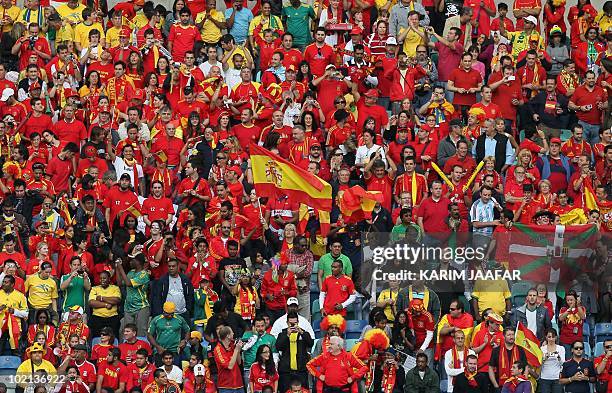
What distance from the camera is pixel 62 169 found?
30359 millimetres

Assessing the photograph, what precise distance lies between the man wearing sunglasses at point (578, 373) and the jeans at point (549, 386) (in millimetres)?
72

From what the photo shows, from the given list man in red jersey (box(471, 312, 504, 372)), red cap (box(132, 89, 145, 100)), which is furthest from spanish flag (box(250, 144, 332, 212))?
red cap (box(132, 89, 145, 100))

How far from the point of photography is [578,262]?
28.4m

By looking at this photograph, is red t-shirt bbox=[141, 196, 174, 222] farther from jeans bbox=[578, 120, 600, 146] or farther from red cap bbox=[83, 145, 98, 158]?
jeans bbox=[578, 120, 600, 146]

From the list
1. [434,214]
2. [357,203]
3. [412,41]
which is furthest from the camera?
[412,41]

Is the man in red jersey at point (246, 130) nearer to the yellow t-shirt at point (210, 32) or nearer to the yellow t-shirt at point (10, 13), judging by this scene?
the yellow t-shirt at point (210, 32)

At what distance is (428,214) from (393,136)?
224cm

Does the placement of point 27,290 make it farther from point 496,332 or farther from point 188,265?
point 496,332

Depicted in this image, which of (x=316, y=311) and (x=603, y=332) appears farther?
(x=316, y=311)

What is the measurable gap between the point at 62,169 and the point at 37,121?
55.7 inches

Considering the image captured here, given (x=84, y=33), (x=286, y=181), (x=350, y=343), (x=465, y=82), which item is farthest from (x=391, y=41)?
(x=350, y=343)

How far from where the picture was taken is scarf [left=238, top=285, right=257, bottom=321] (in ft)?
91.6

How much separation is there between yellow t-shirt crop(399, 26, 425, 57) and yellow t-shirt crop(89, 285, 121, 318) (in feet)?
22.9

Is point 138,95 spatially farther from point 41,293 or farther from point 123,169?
Result: point 41,293
